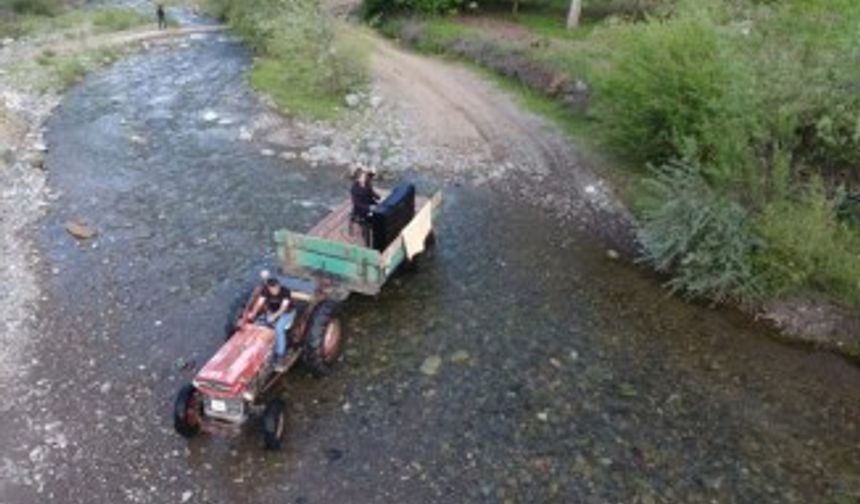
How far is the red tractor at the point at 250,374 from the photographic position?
43.1 ft

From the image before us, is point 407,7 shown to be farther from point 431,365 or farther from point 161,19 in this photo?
point 431,365

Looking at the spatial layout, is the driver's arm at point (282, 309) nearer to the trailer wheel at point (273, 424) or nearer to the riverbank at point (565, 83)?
the trailer wheel at point (273, 424)

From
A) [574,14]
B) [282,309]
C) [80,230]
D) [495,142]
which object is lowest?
[80,230]

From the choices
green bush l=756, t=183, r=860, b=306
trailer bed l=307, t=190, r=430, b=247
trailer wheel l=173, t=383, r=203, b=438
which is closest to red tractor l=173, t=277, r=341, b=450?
trailer wheel l=173, t=383, r=203, b=438

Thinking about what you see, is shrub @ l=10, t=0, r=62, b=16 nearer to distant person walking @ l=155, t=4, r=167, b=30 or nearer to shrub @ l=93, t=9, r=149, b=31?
shrub @ l=93, t=9, r=149, b=31

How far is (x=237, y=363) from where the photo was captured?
13500 mm

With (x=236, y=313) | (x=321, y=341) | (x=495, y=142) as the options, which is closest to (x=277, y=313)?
(x=321, y=341)

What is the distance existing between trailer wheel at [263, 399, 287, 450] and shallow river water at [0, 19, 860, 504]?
21 cm

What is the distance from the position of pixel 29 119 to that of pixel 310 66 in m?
10.2

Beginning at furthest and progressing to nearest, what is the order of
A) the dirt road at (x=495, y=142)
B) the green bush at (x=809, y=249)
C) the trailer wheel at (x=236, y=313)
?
the dirt road at (x=495, y=142) → the green bush at (x=809, y=249) → the trailer wheel at (x=236, y=313)

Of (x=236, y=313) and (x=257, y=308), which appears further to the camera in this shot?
(x=236, y=313)

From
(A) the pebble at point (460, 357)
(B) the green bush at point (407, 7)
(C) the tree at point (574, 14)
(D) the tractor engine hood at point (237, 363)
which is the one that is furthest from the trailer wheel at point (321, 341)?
(B) the green bush at point (407, 7)

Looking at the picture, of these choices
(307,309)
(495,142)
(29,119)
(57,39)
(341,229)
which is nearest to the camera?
(307,309)

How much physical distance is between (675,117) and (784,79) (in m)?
3.58
